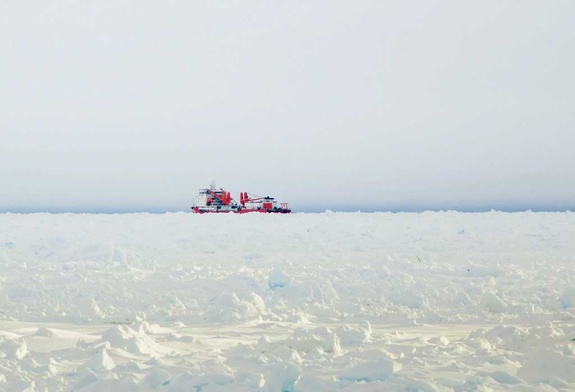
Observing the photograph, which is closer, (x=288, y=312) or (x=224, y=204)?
(x=288, y=312)

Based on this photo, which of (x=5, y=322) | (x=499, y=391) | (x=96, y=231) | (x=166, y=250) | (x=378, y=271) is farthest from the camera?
(x=96, y=231)

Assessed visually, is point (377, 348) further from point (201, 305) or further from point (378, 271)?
point (378, 271)

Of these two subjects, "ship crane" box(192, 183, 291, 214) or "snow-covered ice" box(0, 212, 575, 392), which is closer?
"snow-covered ice" box(0, 212, 575, 392)

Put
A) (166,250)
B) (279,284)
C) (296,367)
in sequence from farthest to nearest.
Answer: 1. (166,250)
2. (279,284)
3. (296,367)

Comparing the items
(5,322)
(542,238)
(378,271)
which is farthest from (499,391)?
(542,238)

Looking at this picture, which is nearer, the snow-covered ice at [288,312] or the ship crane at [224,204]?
the snow-covered ice at [288,312]

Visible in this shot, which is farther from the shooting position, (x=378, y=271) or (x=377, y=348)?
(x=378, y=271)

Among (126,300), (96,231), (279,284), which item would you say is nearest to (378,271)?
(279,284)
